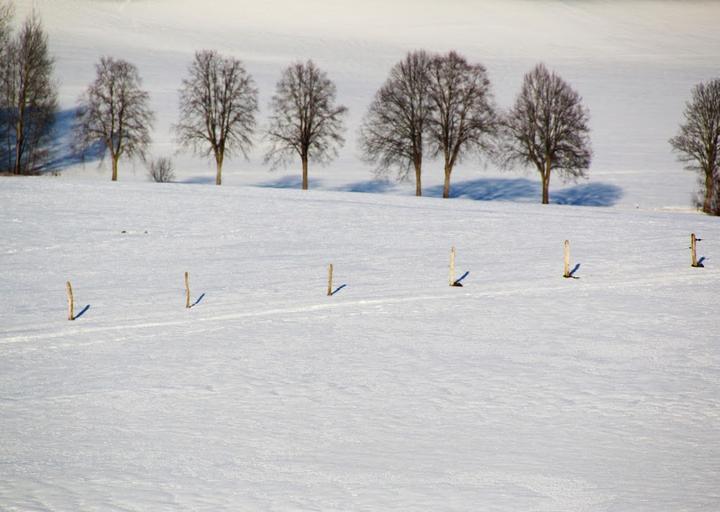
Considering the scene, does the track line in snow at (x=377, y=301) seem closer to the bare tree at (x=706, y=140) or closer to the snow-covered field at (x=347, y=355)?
the snow-covered field at (x=347, y=355)

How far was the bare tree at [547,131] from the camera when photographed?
228 feet

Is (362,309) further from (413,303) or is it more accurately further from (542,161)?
(542,161)

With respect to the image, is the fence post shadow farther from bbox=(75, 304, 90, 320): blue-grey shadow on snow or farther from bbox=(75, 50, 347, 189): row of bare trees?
bbox=(75, 50, 347, 189): row of bare trees

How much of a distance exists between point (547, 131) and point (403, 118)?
1267 cm

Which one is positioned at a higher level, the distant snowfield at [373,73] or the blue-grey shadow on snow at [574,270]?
the distant snowfield at [373,73]

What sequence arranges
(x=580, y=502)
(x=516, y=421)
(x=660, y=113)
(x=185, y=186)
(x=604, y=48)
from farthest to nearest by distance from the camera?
1. (x=604, y=48)
2. (x=660, y=113)
3. (x=185, y=186)
4. (x=516, y=421)
5. (x=580, y=502)

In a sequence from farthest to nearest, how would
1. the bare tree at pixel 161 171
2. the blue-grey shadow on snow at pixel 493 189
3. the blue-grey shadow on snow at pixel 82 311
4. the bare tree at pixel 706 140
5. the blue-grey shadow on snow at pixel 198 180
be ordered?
1. the bare tree at pixel 161 171
2. the blue-grey shadow on snow at pixel 198 180
3. the blue-grey shadow on snow at pixel 493 189
4. the bare tree at pixel 706 140
5. the blue-grey shadow on snow at pixel 82 311

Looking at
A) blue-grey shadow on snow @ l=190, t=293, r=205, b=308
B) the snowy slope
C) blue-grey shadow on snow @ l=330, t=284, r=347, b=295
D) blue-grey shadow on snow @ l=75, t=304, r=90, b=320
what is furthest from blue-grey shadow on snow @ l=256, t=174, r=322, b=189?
blue-grey shadow on snow @ l=75, t=304, r=90, b=320

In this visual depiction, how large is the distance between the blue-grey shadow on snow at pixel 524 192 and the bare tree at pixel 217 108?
20249 millimetres

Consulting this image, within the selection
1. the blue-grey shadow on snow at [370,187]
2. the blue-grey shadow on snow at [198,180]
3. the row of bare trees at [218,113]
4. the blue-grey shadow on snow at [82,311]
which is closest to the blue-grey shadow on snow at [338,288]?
the blue-grey shadow on snow at [82,311]

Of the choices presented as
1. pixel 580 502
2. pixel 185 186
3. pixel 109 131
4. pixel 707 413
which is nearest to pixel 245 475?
pixel 580 502

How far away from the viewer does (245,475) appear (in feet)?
46.0

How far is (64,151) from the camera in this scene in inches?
3529

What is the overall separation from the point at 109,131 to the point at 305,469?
6587 centimetres
